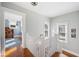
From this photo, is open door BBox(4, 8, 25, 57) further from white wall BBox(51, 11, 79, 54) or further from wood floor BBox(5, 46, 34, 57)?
white wall BBox(51, 11, 79, 54)

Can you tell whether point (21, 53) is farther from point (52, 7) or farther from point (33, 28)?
point (52, 7)

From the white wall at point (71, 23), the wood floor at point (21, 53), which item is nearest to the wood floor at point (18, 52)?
the wood floor at point (21, 53)

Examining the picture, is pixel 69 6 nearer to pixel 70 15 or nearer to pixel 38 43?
pixel 70 15

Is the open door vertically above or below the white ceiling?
below

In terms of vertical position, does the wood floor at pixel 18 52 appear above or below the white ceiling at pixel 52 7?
below

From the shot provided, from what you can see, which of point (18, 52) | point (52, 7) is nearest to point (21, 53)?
point (18, 52)

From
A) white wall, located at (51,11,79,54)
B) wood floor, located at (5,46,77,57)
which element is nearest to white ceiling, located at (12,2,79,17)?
white wall, located at (51,11,79,54)

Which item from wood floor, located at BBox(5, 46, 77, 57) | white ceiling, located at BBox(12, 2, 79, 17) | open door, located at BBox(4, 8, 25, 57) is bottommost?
wood floor, located at BBox(5, 46, 77, 57)

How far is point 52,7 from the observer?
4.39 feet

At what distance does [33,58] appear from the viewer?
1354mm

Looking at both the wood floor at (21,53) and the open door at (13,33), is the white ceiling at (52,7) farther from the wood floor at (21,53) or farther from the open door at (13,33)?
the wood floor at (21,53)

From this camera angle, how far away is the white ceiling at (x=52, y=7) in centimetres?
132

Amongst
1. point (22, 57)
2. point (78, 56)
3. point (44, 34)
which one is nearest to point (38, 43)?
point (44, 34)

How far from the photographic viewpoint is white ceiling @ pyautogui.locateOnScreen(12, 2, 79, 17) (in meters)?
1.32
